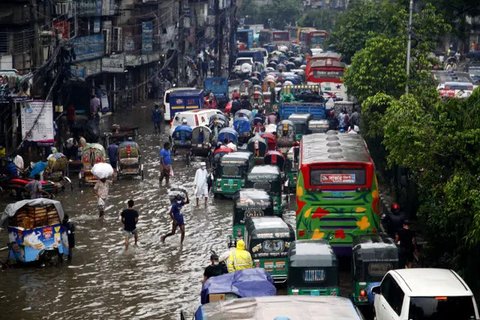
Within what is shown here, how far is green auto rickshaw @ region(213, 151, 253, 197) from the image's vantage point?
33.8 metres

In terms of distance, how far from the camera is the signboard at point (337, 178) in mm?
24391

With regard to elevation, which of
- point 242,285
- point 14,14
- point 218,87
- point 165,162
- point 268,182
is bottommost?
point 218,87

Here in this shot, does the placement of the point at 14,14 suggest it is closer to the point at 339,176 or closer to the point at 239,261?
the point at 339,176

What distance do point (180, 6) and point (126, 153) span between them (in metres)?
48.6

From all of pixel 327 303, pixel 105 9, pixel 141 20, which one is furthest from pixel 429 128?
pixel 141 20

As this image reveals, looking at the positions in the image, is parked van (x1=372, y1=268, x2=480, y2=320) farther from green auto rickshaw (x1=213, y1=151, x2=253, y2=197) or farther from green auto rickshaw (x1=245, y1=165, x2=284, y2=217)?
green auto rickshaw (x1=213, y1=151, x2=253, y2=197)

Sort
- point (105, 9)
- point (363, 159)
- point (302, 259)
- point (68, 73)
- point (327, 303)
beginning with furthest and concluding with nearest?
point (105, 9) < point (68, 73) < point (363, 159) < point (302, 259) < point (327, 303)

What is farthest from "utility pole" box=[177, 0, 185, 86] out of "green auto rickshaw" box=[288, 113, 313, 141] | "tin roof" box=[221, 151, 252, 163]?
"tin roof" box=[221, 151, 252, 163]

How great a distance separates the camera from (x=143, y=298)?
2219cm

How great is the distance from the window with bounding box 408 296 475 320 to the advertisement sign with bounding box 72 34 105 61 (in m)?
35.1

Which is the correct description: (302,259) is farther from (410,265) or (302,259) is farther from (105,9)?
(105,9)

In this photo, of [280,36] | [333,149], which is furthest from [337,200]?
[280,36]

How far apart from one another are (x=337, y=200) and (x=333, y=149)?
73.5 inches

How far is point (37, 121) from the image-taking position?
124 ft
